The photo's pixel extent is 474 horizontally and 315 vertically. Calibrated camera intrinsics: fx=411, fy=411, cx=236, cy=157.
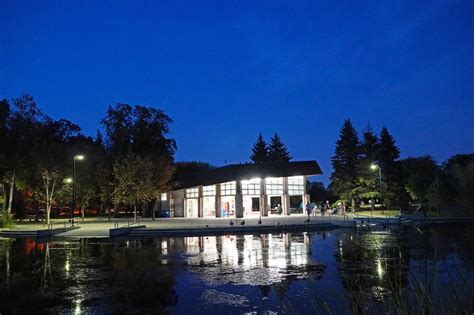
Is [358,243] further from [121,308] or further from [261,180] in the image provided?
[261,180]

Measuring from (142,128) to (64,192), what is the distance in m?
14.3

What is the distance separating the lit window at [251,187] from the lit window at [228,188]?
1.38 m

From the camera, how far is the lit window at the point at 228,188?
51.8 meters

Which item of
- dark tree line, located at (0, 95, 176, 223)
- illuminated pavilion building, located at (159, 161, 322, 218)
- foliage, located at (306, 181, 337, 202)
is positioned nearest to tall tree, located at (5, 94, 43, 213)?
dark tree line, located at (0, 95, 176, 223)

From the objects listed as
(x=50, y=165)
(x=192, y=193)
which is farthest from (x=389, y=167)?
(x=50, y=165)

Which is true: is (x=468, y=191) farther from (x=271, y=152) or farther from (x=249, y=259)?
(x=271, y=152)

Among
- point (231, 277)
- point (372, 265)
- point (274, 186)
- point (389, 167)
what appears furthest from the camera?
point (389, 167)

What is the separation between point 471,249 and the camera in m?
18.1

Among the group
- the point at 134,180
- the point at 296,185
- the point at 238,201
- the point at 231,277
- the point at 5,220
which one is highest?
the point at 134,180

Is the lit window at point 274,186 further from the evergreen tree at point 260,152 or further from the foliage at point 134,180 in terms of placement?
the evergreen tree at point 260,152

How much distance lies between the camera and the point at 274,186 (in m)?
53.2

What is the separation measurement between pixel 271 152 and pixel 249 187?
4145 cm

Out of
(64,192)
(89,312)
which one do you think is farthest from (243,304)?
(64,192)

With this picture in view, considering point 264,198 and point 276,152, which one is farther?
point 276,152
